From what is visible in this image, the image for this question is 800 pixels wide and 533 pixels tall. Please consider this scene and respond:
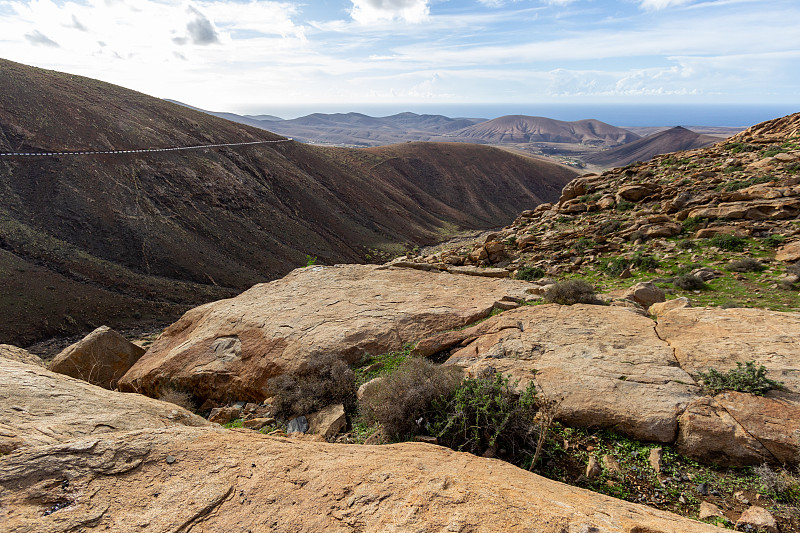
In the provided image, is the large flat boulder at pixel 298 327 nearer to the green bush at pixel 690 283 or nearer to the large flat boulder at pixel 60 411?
the large flat boulder at pixel 60 411

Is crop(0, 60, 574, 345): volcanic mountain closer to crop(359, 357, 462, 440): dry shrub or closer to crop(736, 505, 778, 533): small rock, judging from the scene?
crop(359, 357, 462, 440): dry shrub

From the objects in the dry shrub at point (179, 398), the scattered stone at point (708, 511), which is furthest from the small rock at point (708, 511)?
the dry shrub at point (179, 398)

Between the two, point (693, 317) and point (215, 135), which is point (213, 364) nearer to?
point (693, 317)

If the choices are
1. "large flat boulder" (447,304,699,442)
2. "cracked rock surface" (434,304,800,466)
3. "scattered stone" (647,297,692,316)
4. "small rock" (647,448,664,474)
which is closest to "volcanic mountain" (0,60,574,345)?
"large flat boulder" (447,304,699,442)

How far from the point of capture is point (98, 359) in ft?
33.5

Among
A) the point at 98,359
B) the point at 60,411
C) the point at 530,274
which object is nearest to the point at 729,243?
the point at 530,274

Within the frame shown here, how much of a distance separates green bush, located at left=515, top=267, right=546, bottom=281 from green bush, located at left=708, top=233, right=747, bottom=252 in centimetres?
466

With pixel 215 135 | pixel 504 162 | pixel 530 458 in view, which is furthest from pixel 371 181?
pixel 530 458

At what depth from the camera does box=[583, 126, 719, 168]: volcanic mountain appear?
124037mm

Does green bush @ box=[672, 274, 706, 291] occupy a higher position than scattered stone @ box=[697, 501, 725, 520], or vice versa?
green bush @ box=[672, 274, 706, 291]

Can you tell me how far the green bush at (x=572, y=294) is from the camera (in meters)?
8.23

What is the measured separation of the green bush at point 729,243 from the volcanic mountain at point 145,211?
27125 millimetres

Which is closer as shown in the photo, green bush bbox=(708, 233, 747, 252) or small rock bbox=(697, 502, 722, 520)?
small rock bbox=(697, 502, 722, 520)

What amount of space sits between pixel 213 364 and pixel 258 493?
5548 millimetres
